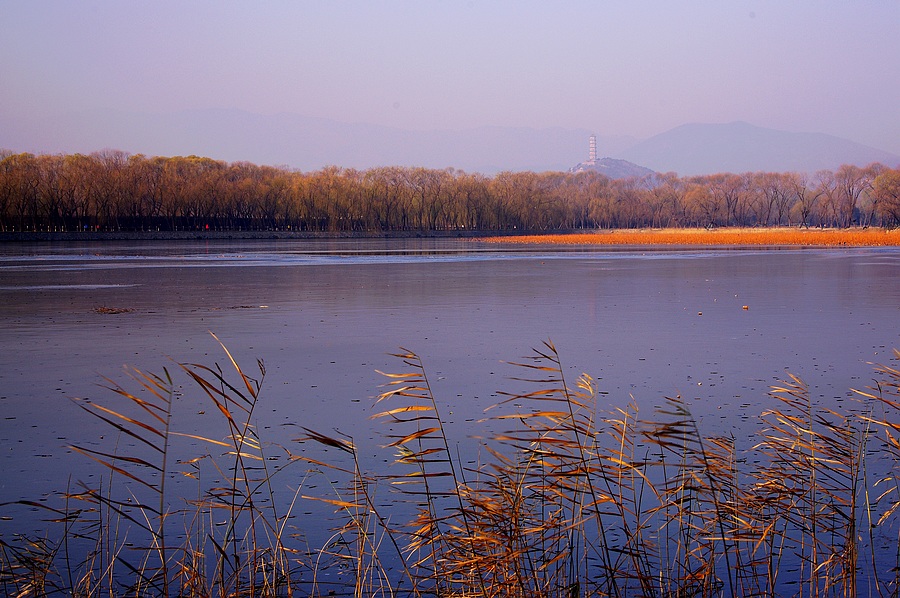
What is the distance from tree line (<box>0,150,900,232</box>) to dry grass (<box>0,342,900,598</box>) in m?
111

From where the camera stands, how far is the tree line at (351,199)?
382 feet

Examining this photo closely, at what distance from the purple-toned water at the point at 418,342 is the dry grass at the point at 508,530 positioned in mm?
976

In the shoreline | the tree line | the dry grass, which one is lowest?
the dry grass

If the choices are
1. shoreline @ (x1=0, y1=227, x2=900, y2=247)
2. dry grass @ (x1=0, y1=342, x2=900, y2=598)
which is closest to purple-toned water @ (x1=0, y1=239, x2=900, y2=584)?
dry grass @ (x1=0, y1=342, x2=900, y2=598)

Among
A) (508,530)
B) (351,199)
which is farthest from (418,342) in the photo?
(351,199)

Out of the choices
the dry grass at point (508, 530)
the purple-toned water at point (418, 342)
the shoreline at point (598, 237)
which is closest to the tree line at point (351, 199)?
the shoreline at point (598, 237)

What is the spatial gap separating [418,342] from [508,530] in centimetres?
A: 1071

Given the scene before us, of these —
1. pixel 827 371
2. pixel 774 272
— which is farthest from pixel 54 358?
pixel 774 272

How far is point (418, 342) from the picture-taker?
15633 mm

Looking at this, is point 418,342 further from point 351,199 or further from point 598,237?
point 351,199

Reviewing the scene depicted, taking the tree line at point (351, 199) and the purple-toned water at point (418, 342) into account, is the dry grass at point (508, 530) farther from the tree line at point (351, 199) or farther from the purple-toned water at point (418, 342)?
the tree line at point (351, 199)

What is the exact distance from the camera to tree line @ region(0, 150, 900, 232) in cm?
11644

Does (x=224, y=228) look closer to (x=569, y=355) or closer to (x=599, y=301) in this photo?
(x=599, y=301)

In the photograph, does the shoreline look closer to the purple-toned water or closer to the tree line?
the tree line
